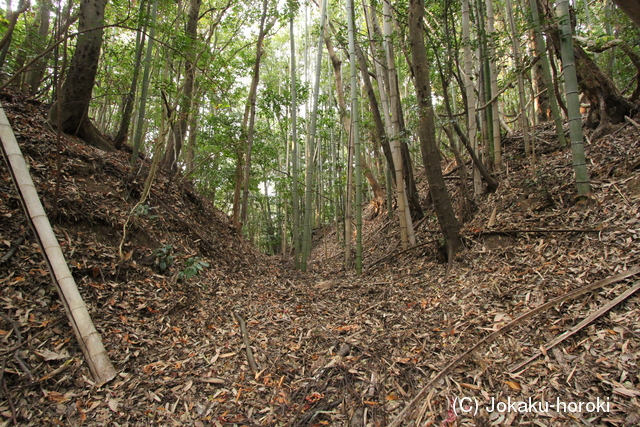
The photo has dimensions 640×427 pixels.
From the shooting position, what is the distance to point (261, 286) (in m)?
4.39

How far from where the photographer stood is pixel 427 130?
3613mm

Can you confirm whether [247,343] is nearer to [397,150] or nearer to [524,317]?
[524,317]

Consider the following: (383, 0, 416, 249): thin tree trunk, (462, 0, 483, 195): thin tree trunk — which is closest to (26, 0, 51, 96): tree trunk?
(383, 0, 416, 249): thin tree trunk

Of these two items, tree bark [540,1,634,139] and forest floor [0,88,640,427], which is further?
tree bark [540,1,634,139]

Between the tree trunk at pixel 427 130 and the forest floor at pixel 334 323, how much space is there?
266 millimetres

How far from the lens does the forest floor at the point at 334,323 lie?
1.70 meters

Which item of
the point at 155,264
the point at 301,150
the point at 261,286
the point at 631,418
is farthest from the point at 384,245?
the point at 301,150

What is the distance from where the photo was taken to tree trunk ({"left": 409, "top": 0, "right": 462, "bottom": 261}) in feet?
11.4

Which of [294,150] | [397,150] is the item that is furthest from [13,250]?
[294,150]

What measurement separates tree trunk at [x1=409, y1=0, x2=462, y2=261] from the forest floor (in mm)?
266

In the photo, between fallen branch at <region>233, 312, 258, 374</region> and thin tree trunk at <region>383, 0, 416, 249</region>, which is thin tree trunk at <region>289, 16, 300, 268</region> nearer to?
thin tree trunk at <region>383, 0, 416, 249</region>

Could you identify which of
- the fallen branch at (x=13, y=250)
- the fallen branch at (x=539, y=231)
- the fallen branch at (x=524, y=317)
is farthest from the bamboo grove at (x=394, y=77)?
the fallen branch at (x=524, y=317)

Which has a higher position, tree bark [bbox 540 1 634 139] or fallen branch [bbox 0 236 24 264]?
tree bark [bbox 540 1 634 139]

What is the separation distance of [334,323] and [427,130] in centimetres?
233
